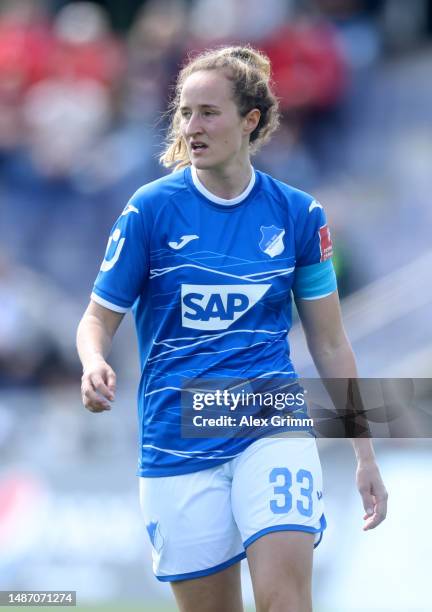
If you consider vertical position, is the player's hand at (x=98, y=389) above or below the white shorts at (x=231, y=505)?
above

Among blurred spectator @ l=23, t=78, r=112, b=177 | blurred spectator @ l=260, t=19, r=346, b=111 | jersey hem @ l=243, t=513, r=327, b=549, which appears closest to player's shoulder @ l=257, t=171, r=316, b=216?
jersey hem @ l=243, t=513, r=327, b=549

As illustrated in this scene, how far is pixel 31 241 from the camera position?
1087 cm

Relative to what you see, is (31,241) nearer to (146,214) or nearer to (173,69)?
(173,69)

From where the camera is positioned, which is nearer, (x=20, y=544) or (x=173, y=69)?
(x=20, y=544)

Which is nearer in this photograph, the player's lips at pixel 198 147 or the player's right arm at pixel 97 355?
the player's right arm at pixel 97 355

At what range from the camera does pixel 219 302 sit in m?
4.44

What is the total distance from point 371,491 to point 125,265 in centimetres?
121

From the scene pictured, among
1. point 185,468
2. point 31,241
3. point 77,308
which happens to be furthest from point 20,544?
point 185,468

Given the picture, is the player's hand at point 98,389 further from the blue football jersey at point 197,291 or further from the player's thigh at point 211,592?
the player's thigh at point 211,592

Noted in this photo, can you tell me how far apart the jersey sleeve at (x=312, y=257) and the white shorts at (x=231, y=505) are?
587 millimetres

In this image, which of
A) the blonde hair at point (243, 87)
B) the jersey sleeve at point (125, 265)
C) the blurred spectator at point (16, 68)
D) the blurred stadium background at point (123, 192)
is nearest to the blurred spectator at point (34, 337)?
the blurred stadium background at point (123, 192)

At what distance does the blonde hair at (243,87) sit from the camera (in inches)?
181

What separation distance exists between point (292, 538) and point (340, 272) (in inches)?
220

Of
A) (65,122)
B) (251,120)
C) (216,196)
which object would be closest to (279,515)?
(216,196)
